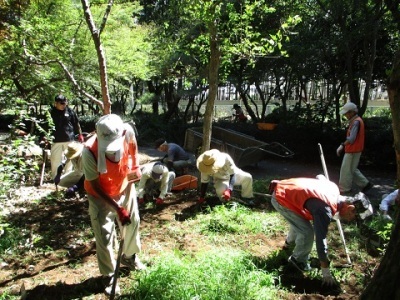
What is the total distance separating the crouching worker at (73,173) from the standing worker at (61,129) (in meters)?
0.25

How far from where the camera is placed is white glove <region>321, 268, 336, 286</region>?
3.49 metres

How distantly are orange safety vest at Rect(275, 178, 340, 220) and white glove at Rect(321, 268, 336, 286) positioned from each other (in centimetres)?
54

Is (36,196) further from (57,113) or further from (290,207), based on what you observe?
(290,207)

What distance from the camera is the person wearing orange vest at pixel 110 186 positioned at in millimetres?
3141

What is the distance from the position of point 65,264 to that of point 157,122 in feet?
37.1

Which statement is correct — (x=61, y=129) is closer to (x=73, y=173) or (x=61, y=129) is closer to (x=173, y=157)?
(x=73, y=173)

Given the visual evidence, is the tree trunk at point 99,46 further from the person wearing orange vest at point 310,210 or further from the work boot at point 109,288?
the person wearing orange vest at point 310,210

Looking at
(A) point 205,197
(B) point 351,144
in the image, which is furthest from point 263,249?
(B) point 351,144

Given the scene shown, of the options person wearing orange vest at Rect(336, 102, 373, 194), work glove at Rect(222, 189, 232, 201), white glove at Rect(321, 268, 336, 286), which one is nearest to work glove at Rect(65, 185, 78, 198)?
work glove at Rect(222, 189, 232, 201)

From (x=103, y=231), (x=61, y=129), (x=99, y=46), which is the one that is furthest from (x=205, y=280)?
(x=61, y=129)

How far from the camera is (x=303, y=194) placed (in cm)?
349

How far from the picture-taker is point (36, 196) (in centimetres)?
637

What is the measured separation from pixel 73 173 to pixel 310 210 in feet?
13.6

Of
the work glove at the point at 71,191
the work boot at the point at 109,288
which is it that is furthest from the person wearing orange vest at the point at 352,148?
the work glove at the point at 71,191
